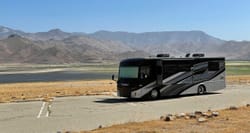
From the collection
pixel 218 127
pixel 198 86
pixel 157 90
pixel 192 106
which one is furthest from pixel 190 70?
pixel 218 127

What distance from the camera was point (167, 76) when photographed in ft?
92.7

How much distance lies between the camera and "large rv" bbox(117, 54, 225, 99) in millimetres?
27219

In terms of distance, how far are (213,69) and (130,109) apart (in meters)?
11.1

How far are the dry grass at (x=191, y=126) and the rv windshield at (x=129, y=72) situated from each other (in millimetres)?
11898

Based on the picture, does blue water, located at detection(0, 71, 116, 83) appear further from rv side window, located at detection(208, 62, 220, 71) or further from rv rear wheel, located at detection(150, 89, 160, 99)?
rv rear wheel, located at detection(150, 89, 160, 99)

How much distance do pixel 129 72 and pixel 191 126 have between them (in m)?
14.2

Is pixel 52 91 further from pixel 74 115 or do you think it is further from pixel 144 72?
pixel 74 115

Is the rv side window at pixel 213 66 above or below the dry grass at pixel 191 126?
above

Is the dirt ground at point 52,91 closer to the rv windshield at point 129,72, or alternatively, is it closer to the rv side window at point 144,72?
the rv windshield at point 129,72

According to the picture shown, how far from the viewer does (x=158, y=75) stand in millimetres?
27609

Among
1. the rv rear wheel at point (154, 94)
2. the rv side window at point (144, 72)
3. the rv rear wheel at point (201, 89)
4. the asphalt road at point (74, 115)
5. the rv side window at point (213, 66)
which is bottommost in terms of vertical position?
the asphalt road at point (74, 115)

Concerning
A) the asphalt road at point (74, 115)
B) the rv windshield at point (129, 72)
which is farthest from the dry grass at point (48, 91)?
the asphalt road at point (74, 115)

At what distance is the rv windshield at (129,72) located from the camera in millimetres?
27478

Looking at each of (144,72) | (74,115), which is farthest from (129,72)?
(74,115)
